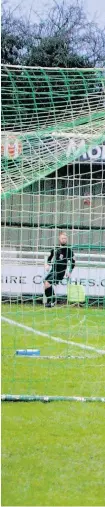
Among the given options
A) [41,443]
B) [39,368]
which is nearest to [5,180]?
[39,368]

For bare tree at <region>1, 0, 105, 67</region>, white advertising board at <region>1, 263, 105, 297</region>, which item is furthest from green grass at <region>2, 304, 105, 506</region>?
bare tree at <region>1, 0, 105, 67</region>

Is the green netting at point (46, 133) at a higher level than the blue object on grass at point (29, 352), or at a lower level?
higher

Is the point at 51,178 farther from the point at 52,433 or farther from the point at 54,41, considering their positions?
the point at 54,41

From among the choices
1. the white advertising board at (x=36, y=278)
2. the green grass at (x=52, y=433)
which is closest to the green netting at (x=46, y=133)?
the green grass at (x=52, y=433)

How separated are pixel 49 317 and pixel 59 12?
2594 cm

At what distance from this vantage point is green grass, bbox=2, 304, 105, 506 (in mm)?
6309

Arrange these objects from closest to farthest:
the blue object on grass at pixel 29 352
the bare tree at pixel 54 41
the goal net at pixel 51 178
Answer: the goal net at pixel 51 178 < the blue object on grass at pixel 29 352 < the bare tree at pixel 54 41

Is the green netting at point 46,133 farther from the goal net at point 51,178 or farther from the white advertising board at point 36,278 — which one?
the white advertising board at point 36,278

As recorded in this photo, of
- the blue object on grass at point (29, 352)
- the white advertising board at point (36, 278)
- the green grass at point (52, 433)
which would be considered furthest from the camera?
the white advertising board at point (36, 278)

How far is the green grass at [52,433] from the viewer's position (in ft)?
20.7

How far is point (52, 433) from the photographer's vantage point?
7930 mm

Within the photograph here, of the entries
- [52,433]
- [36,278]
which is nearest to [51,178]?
[52,433]

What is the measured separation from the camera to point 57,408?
8922mm

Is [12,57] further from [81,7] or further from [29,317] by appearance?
[29,317]
